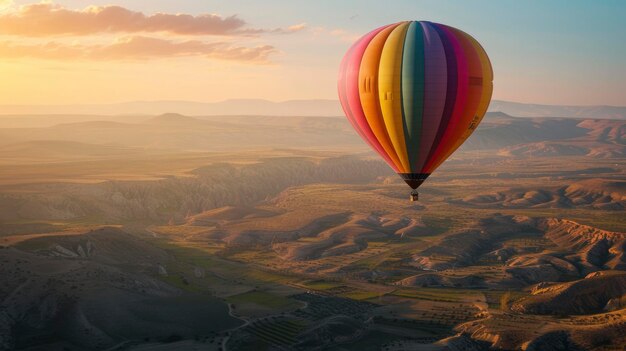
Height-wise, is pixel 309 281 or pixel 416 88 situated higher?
pixel 416 88

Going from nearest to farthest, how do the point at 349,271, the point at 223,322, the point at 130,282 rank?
the point at 223,322, the point at 130,282, the point at 349,271

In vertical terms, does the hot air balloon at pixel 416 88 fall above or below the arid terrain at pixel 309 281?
above

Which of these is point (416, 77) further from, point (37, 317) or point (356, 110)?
point (37, 317)

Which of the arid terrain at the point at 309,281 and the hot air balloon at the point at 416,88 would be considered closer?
the hot air balloon at the point at 416,88

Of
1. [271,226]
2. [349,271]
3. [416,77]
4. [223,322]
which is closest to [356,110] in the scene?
[416,77]

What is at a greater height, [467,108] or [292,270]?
[467,108]

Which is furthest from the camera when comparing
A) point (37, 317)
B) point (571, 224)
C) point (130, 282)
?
point (571, 224)

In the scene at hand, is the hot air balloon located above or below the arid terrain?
above

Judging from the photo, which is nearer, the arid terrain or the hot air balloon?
the hot air balloon
